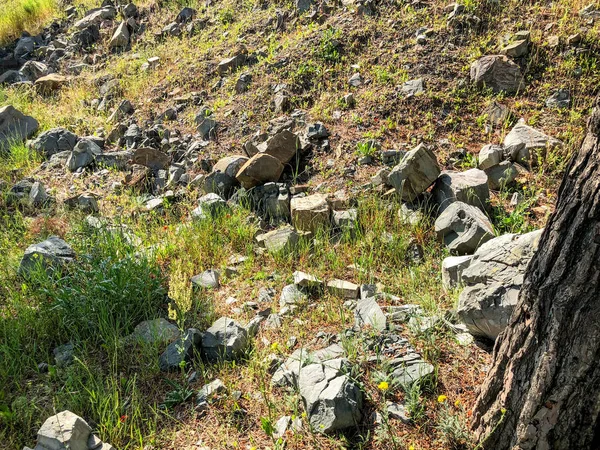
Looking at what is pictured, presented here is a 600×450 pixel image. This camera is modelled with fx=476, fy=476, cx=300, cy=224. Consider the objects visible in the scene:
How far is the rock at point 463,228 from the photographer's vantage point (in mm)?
3652

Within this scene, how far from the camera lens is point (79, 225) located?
4609 millimetres

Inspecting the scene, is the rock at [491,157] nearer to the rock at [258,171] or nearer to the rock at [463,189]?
the rock at [463,189]

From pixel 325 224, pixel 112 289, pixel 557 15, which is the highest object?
pixel 557 15

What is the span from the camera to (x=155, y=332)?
330 cm

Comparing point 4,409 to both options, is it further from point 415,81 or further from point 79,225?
point 415,81

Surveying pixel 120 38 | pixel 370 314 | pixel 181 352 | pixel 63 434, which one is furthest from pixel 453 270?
pixel 120 38

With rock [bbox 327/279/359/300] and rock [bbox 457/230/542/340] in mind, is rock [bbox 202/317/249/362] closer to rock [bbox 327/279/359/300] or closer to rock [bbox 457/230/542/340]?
rock [bbox 327/279/359/300]

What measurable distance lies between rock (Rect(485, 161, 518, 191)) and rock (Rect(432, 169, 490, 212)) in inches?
7.4

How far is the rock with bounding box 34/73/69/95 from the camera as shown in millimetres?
9336

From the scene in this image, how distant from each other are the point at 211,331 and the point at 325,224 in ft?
5.15

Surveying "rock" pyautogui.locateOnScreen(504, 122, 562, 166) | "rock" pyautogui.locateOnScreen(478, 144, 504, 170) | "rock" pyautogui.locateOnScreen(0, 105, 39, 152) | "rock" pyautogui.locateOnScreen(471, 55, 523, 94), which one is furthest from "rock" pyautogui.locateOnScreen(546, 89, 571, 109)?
"rock" pyautogui.locateOnScreen(0, 105, 39, 152)

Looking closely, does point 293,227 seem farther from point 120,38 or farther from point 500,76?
point 120,38

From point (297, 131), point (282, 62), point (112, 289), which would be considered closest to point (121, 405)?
point (112, 289)

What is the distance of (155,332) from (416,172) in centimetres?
257
